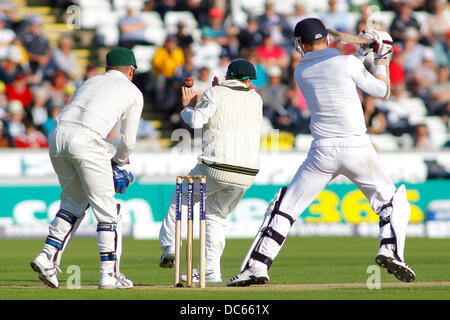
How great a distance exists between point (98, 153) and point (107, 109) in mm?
403

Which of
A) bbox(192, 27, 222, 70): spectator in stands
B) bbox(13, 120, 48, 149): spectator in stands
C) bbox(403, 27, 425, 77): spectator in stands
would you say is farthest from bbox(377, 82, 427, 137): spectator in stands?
bbox(13, 120, 48, 149): spectator in stands

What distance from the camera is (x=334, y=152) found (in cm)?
878

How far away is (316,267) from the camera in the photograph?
38.6 ft

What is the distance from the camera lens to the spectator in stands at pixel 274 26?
73.0 feet

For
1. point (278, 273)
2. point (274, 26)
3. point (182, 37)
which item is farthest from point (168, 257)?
point (274, 26)

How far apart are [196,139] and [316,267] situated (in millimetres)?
7526

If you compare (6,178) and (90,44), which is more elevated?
(90,44)

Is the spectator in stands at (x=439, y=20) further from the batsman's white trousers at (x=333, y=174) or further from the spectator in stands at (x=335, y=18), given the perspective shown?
the batsman's white trousers at (x=333, y=174)

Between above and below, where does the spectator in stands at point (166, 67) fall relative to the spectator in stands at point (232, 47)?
below

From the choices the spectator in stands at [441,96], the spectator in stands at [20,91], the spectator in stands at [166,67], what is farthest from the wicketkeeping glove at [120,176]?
the spectator in stands at [441,96]

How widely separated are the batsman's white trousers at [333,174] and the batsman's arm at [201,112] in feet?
3.49

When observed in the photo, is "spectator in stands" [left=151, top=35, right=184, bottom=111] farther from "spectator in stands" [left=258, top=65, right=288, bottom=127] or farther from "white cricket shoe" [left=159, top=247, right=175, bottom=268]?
"white cricket shoe" [left=159, top=247, right=175, bottom=268]
